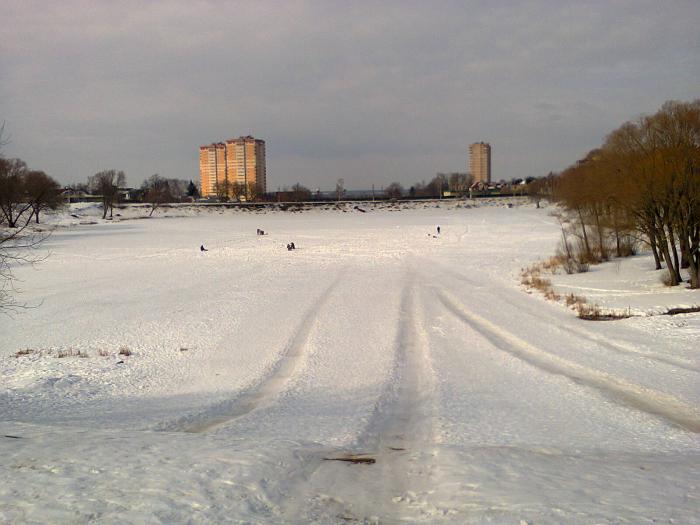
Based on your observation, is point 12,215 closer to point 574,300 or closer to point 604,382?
point 604,382

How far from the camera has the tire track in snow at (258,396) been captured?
960 cm

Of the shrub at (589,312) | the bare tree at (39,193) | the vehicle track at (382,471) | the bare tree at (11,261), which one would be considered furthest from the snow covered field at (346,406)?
the bare tree at (39,193)

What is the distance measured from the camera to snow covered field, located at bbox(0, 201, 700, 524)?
5918 millimetres

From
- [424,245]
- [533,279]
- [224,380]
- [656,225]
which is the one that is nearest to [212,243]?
[424,245]

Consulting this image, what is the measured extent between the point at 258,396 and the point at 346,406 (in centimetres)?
181

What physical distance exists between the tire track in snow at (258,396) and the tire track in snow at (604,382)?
505cm

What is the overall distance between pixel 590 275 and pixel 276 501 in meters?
25.6

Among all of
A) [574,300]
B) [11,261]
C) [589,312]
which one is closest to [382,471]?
[589,312]

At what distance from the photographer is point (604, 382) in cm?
1180

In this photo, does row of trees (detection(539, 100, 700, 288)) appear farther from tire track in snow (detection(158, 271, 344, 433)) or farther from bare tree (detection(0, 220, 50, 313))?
bare tree (detection(0, 220, 50, 313))

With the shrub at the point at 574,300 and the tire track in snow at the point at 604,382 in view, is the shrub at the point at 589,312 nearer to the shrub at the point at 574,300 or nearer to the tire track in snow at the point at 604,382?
the shrub at the point at 574,300

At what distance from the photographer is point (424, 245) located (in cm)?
4609

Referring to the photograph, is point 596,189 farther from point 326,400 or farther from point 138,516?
point 138,516

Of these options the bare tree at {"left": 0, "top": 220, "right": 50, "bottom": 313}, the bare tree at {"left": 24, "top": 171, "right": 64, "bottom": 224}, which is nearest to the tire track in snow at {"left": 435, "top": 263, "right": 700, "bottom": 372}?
the bare tree at {"left": 0, "top": 220, "right": 50, "bottom": 313}
